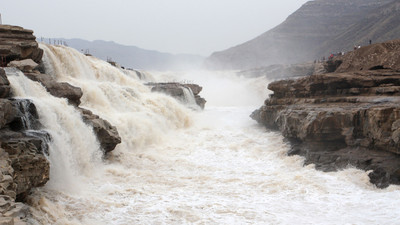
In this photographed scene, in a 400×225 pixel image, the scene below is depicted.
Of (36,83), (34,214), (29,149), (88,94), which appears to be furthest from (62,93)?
(34,214)

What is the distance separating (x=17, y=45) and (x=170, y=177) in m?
8.05

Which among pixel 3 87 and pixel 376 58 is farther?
pixel 376 58

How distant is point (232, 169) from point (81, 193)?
4929mm

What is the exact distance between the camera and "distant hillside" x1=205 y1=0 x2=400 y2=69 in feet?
214

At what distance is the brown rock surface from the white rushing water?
1480 mm

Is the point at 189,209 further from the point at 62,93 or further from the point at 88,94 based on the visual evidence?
the point at 88,94

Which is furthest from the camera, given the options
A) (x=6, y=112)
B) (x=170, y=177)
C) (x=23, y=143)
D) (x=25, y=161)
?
(x=170, y=177)

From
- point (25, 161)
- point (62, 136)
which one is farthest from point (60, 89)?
point (25, 161)

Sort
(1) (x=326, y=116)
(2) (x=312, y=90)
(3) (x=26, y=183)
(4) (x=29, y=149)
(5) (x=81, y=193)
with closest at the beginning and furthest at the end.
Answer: (3) (x=26, y=183)
(4) (x=29, y=149)
(5) (x=81, y=193)
(1) (x=326, y=116)
(2) (x=312, y=90)

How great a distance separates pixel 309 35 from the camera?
268 feet

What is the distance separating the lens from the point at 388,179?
8977 millimetres

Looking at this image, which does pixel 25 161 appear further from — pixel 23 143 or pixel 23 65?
pixel 23 65

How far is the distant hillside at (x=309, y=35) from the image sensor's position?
6538cm

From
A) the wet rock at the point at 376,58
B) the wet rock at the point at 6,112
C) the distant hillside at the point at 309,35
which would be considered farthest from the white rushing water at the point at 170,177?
the distant hillside at the point at 309,35
